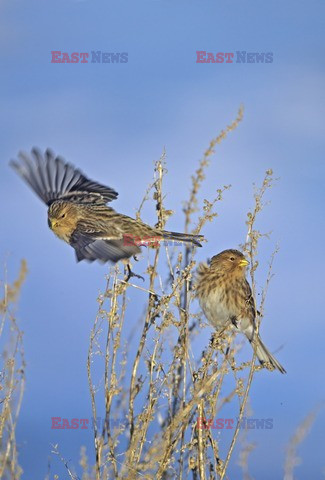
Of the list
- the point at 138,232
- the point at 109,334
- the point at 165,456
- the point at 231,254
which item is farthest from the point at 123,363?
the point at 231,254

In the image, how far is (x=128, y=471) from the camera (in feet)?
12.9

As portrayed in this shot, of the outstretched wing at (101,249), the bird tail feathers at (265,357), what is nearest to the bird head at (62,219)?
the outstretched wing at (101,249)

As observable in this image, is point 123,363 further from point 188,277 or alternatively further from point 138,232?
point 138,232

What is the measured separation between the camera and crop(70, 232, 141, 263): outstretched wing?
4.33 m

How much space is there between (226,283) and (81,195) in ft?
5.74

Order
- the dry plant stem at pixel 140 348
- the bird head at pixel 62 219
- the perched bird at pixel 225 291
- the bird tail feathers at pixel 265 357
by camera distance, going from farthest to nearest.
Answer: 1. the bird head at pixel 62 219
2. the perched bird at pixel 225 291
3. the bird tail feathers at pixel 265 357
4. the dry plant stem at pixel 140 348

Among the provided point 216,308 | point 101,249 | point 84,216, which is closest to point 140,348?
point 101,249

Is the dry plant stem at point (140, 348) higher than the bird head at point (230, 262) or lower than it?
lower

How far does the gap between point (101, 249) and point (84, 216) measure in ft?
4.25

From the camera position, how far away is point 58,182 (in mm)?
6344

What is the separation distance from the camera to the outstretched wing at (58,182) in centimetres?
616

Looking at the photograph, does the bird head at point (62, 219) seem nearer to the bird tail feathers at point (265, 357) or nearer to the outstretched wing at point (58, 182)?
the outstretched wing at point (58, 182)

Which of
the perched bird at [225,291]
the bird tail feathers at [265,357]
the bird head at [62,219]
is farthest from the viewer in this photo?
the bird head at [62,219]

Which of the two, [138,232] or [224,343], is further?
[138,232]
